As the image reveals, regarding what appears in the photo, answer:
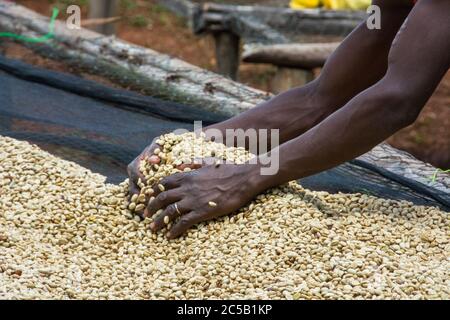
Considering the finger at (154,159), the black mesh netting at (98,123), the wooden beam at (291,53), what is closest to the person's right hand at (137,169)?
the finger at (154,159)

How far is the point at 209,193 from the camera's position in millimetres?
2805

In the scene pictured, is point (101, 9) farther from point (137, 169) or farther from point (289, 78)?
point (137, 169)

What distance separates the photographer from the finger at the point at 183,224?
2805 mm

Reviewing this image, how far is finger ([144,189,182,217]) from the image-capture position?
9.37ft

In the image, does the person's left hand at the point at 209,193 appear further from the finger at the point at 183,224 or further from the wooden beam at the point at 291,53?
the wooden beam at the point at 291,53

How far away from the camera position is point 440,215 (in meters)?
2.88

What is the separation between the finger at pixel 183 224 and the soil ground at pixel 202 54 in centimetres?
270

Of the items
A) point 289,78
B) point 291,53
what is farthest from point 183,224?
point 289,78

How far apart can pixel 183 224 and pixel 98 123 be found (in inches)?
43.2

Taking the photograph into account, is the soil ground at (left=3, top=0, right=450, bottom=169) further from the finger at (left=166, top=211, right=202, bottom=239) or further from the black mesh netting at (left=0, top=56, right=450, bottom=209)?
the finger at (left=166, top=211, right=202, bottom=239)

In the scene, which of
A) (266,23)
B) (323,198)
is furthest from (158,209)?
(266,23)

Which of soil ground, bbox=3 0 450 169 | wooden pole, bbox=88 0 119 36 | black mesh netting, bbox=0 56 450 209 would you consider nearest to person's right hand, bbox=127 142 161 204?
black mesh netting, bbox=0 56 450 209

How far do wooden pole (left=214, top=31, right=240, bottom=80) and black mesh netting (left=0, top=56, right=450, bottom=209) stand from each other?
8.18 ft
